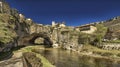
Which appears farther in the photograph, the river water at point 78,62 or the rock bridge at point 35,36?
the rock bridge at point 35,36

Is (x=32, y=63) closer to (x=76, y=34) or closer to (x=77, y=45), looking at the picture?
(x=77, y=45)

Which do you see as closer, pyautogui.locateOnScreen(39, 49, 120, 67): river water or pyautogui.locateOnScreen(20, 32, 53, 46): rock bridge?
pyautogui.locateOnScreen(39, 49, 120, 67): river water

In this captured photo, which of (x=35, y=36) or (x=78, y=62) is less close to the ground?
(x=35, y=36)

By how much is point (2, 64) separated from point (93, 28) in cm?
9633

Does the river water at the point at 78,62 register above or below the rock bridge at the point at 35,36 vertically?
below

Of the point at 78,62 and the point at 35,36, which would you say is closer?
the point at 78,62

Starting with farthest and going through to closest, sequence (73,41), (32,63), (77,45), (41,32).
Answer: (41,32), (73,41), (77,45), (32,63)

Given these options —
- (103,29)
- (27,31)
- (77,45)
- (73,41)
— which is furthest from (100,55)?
(27,31)

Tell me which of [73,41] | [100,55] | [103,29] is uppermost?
[103,29]

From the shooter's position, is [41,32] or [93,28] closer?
[41,32]

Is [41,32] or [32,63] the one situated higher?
[41,32]

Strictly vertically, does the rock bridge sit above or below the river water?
above

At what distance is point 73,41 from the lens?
85.3 m

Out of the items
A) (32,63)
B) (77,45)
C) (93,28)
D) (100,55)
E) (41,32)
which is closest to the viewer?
(32,63)
